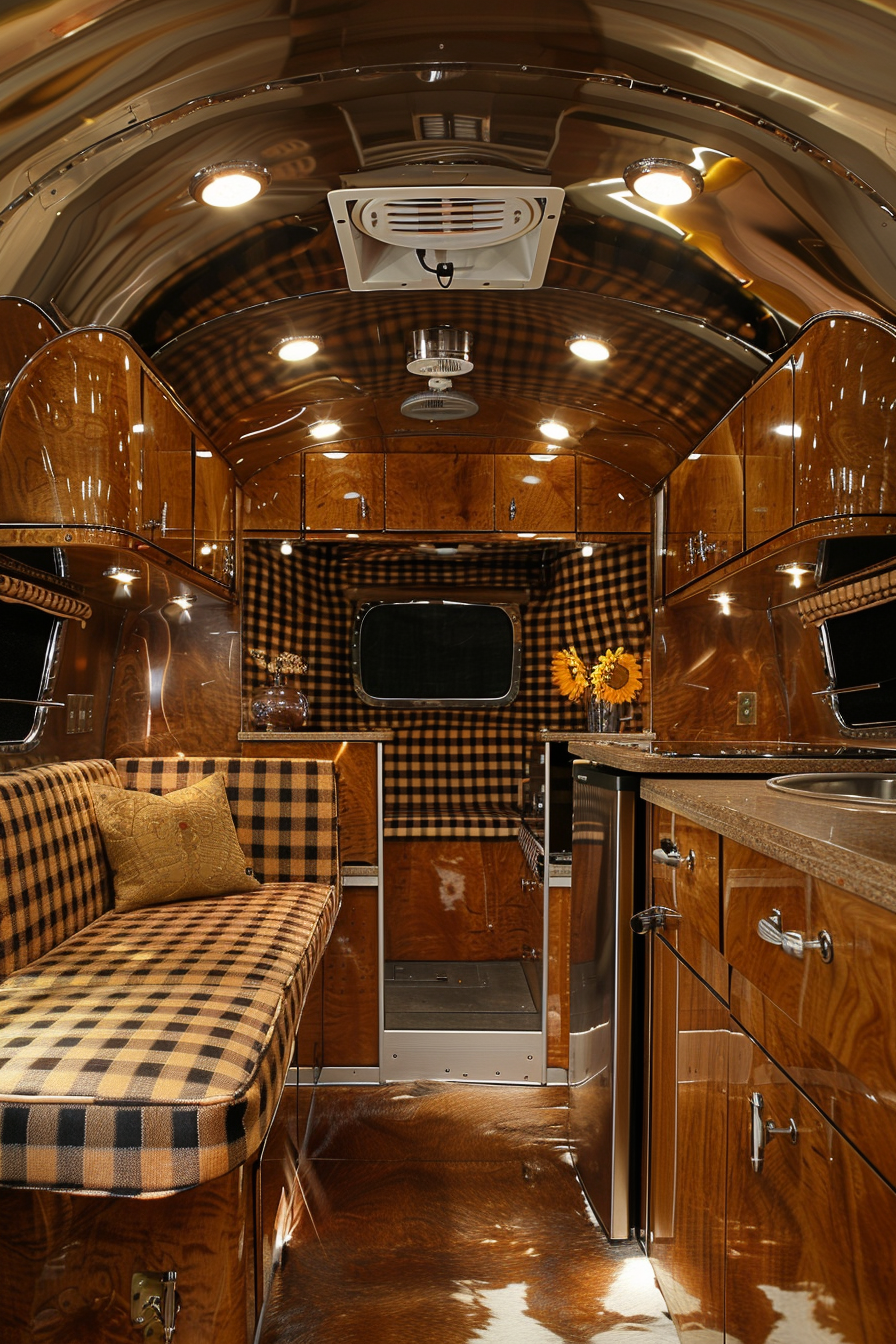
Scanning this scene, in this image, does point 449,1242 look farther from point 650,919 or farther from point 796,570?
point 796,570

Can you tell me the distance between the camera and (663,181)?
6.59 feet

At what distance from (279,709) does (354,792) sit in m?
0.65

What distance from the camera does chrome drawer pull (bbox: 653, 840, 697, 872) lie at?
1.70 m

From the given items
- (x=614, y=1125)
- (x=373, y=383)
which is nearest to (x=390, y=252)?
(x=373, y=383)

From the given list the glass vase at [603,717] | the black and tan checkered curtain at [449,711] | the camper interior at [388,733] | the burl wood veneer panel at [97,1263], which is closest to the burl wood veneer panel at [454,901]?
the camper interior at [388,733]

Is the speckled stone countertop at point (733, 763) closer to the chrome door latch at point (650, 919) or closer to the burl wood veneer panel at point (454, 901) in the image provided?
the chrome door latch at point (650, 919)

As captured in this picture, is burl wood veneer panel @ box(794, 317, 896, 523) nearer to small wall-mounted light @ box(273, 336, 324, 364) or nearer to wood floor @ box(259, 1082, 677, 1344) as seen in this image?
small wall-mounted light @ box(273, 336, 324, 364)

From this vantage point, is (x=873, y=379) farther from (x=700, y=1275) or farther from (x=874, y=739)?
(x=700, y=1275)

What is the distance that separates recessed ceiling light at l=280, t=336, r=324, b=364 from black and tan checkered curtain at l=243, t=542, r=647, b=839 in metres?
1.34

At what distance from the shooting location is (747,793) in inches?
65.9

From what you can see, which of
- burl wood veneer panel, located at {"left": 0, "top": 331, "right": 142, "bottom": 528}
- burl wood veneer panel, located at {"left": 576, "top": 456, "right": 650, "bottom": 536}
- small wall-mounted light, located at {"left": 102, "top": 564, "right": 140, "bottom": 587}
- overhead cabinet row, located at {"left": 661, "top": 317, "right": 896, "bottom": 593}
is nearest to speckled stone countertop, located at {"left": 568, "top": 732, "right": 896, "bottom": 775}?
overhead cabinet row, located at {"left": 661, "top": 317, "right": 896, "bottom": 593}

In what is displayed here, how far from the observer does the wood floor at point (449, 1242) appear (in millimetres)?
1879

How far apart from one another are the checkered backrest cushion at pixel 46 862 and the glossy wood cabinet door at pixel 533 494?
202 cm

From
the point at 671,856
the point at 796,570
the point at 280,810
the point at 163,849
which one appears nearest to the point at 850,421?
the point at 796,570
